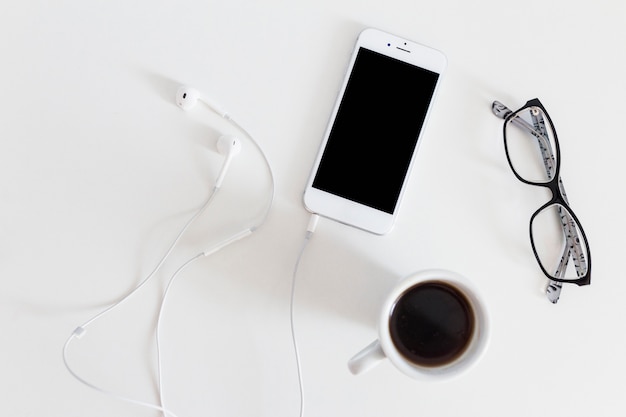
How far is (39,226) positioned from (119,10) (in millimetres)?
302

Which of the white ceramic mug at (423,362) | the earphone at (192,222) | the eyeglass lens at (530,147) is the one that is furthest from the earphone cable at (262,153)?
the eyeglass lens at (530,147)

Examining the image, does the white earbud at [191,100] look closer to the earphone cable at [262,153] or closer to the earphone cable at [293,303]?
the earphone cable at [262,153]

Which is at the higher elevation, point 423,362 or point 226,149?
point 226,149

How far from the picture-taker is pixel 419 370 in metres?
0.53

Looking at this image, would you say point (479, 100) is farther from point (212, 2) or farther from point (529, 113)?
point (212, 2)

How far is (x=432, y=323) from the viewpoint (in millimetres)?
569

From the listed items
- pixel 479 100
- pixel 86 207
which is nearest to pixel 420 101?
pixel 479 100

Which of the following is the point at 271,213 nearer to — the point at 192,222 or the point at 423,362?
the point at 192,222

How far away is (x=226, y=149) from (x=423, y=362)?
1.13ft

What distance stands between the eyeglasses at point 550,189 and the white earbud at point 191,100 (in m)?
0.36

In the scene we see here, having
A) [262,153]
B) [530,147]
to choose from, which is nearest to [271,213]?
[262,153]

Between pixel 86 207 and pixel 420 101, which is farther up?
pixel 420 101

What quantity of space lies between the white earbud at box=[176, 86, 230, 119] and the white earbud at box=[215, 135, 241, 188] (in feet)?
0.11

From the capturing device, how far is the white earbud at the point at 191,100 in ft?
2.15
